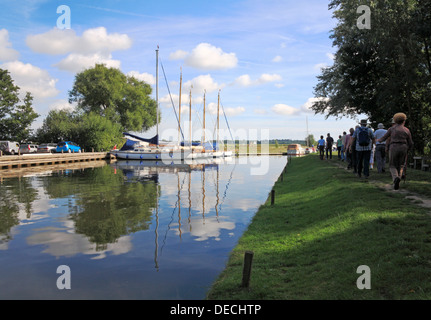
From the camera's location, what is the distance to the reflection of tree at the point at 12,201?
11.1 m

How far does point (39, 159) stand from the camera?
37.8 metres

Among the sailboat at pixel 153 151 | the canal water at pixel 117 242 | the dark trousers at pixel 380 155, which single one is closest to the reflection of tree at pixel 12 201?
the canal water at pixel 117 242

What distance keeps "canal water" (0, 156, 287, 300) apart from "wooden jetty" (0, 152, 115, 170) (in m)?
18.7

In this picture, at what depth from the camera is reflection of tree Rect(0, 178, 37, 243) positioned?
11102mm

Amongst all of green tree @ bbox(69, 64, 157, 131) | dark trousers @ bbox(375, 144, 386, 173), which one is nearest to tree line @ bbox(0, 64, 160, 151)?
green tree @ bbox(69, 64, 157, 131)

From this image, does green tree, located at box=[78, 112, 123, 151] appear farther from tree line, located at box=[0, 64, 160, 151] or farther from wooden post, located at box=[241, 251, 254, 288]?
wooden post, located at box=[241, 251, 254, 288]

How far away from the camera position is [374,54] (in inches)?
930

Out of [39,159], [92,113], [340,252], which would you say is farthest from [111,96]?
[340,252]

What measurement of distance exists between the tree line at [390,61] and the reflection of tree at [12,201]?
1906 centimetres

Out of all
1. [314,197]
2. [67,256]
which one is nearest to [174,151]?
[314,197]
